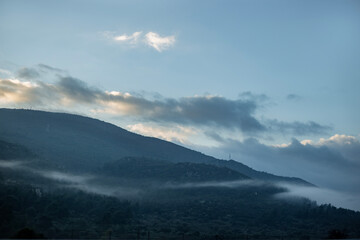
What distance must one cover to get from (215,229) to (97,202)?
106 feet

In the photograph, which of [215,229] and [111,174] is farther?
[111,174]

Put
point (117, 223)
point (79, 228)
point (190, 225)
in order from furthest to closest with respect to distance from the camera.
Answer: point (190, 225), point (117, 223), point (79, 228)

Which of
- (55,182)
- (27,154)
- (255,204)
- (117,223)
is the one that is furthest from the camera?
(27,154)

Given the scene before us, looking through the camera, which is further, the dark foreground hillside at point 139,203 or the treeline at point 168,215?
the dark foreground hillside at point 139,203

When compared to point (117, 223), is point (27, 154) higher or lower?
higher

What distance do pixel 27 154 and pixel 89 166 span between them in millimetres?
43310

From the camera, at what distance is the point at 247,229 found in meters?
96.9

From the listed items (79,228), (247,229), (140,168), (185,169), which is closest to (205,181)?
(185,169)

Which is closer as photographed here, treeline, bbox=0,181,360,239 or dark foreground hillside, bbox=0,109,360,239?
treeline, bbox=0,181,360,239

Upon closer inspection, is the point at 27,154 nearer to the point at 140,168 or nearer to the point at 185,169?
the point at 140,168

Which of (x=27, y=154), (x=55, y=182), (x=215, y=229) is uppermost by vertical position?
(x=27, y=154)

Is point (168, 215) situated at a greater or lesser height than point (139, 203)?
lesser

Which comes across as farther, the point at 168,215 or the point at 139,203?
the point at 139,203

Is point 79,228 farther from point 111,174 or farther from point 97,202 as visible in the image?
point 111,174
